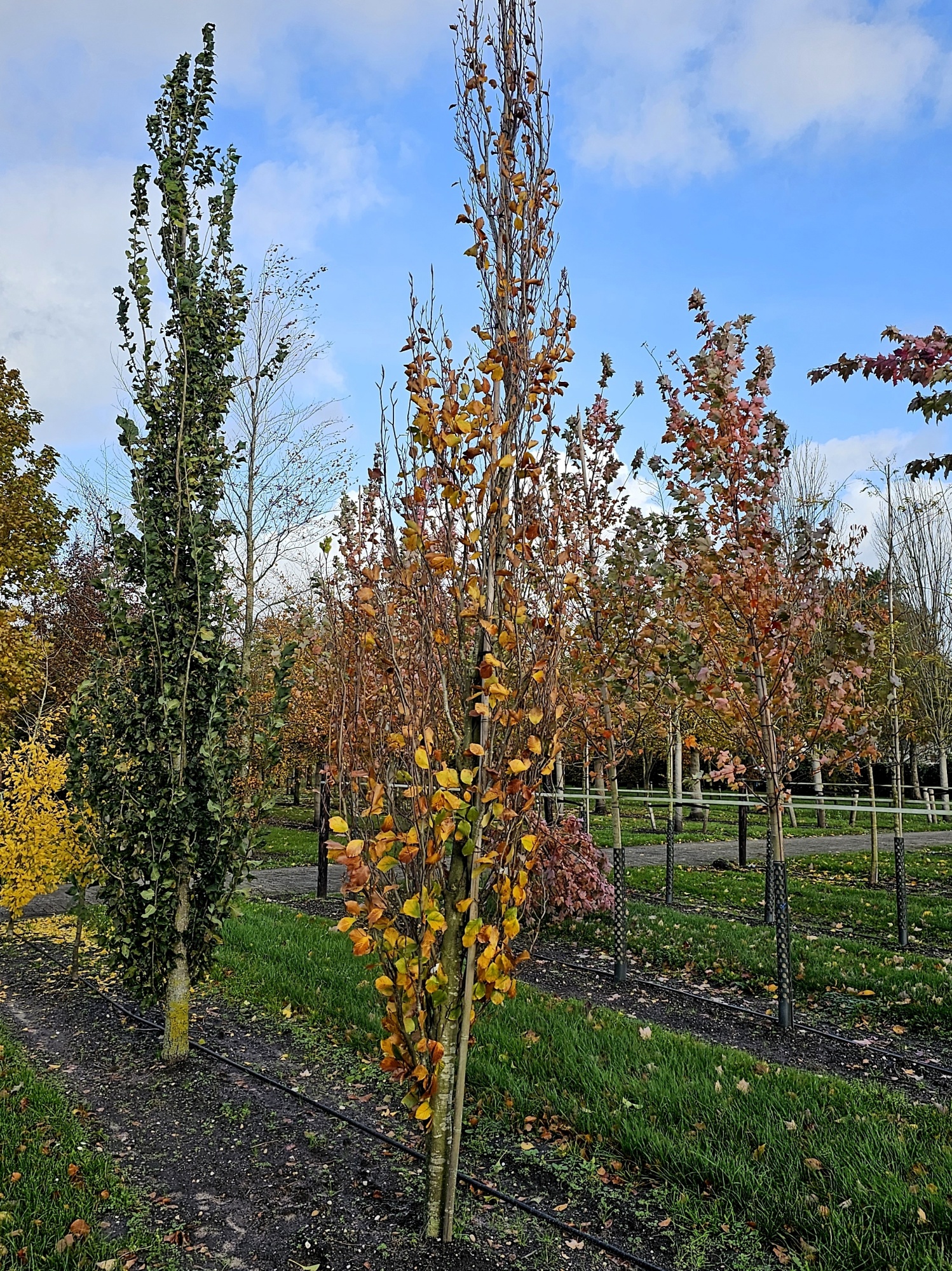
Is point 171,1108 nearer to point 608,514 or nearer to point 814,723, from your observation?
point 814,723

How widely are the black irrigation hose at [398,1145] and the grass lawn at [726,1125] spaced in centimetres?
34

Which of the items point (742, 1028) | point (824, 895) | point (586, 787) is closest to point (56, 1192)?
point (742, 1028)

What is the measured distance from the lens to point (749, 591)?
17.8 ft

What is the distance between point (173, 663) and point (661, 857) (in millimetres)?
12035

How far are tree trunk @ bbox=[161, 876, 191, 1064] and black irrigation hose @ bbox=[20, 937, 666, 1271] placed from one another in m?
0.23

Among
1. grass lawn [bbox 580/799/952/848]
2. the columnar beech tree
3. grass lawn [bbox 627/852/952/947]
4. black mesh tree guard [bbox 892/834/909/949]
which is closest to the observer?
the columnar beech tree

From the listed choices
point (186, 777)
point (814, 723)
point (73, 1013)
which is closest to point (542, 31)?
point (186, 777)

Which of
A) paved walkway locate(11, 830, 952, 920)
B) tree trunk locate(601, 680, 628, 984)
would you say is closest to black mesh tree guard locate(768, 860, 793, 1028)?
tree trunk locate(601, 680, 628, 984)

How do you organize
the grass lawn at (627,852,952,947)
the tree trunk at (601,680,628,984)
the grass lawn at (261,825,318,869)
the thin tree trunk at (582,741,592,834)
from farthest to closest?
the grass lawn at (261,825,318,869) → the grass lawn at (627,852,952,947) → the thin tree trunk at (582,741,592,834) → the tree trunk at (601,680,628,984)

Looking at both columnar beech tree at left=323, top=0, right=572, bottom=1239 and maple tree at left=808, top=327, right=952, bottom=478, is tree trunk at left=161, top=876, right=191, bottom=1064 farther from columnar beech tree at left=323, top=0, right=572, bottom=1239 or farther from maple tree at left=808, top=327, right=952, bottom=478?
maple tree at left=808, top=327, right=952, bottom=478

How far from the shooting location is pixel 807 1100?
3.81 m

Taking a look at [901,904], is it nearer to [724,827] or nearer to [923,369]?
[923,369]

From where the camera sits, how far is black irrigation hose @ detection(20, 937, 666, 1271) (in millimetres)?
2906

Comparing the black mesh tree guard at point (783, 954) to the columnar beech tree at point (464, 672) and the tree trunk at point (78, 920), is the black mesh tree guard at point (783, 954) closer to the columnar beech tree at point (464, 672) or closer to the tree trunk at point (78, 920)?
the columnar beech tree at point (464, 672)
